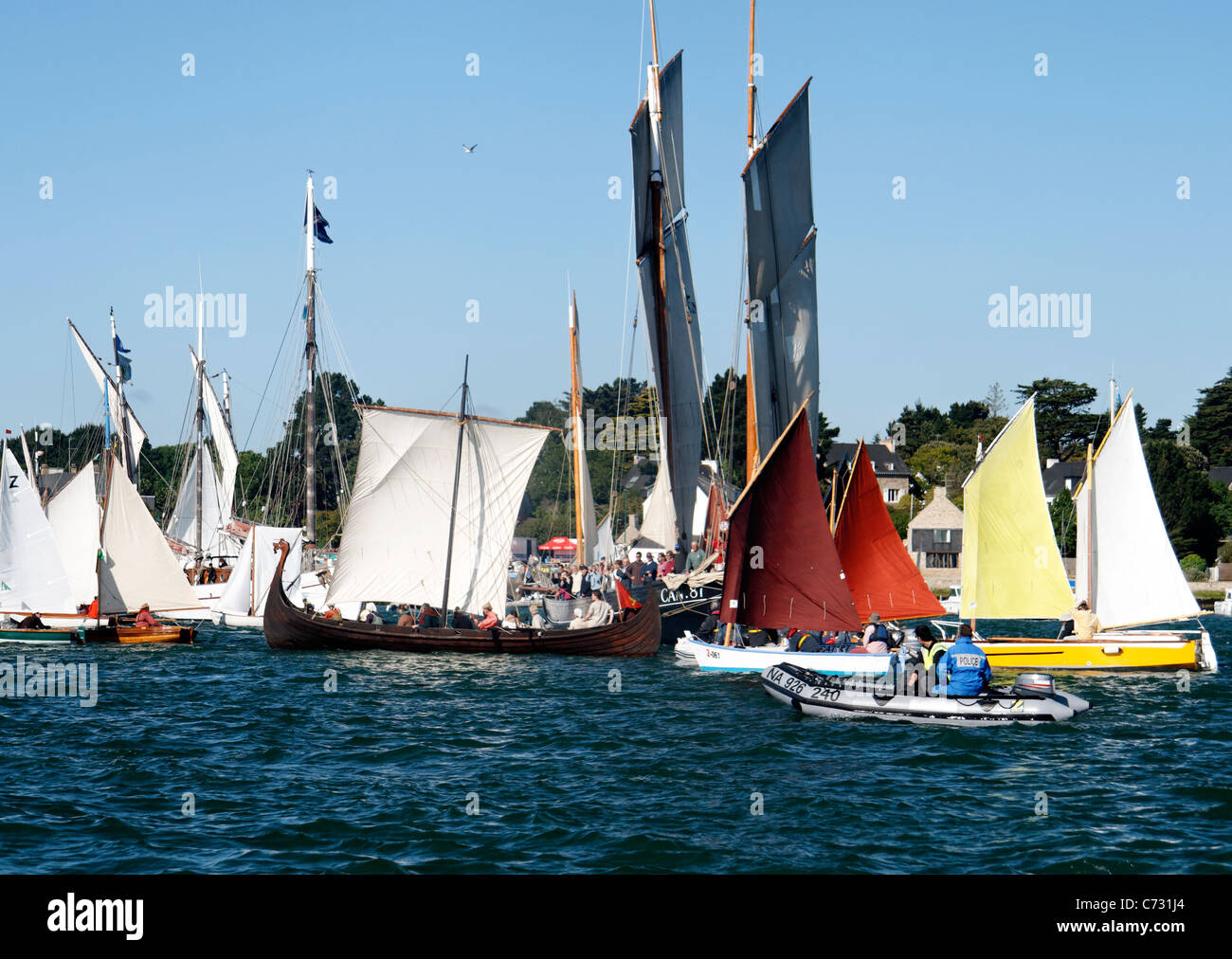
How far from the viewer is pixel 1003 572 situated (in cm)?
4022

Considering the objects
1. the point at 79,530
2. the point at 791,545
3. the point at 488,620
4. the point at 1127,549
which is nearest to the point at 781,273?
the point at 791,545

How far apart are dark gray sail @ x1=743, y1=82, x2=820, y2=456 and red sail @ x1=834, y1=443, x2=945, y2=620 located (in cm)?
592

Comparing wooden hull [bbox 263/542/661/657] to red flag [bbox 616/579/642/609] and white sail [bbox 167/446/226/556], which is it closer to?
red flag [bbox 616/579/642/609]

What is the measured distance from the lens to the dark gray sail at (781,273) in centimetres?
4669

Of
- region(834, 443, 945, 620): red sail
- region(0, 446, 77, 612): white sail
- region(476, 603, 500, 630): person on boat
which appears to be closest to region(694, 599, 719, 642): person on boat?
region(834, 443, 945, 620): red sail

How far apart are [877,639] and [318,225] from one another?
136 feet

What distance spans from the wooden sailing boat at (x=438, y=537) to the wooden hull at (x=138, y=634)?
16.6 feet

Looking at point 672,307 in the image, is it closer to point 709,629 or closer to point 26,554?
point 709,629

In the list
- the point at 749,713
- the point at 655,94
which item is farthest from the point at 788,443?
the point at 655,94

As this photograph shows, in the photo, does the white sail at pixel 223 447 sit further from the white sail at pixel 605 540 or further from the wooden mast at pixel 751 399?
the wooden mast at pixel 751 399

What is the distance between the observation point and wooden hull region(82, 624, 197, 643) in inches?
1772

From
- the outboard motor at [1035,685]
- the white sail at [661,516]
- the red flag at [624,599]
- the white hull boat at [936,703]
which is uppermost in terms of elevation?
the white sail at [661,516]

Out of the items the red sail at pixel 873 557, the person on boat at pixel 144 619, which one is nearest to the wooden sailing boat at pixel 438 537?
the person on boat at pixel 144 619
